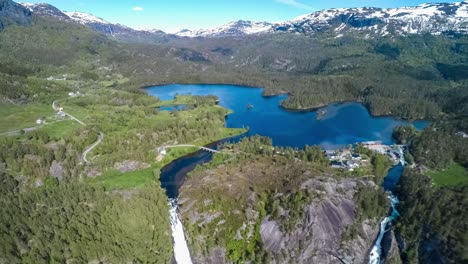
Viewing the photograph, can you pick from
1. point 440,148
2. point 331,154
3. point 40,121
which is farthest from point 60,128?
point 440,148

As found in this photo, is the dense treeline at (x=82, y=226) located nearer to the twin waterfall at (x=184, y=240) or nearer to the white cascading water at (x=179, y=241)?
the white cascading water at (x=179, y=241)

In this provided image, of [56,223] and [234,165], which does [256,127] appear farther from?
[56,223]

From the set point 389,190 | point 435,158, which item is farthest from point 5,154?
point 435,158

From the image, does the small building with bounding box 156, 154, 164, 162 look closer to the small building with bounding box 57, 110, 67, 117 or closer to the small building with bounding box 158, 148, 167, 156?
the small building with bounding box 158, 148, 167, 156

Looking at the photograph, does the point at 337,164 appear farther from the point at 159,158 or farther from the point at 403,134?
the point at 159,158

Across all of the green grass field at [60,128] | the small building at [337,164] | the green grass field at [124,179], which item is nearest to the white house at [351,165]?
the small building at [337,164]

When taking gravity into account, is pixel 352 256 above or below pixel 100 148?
below
